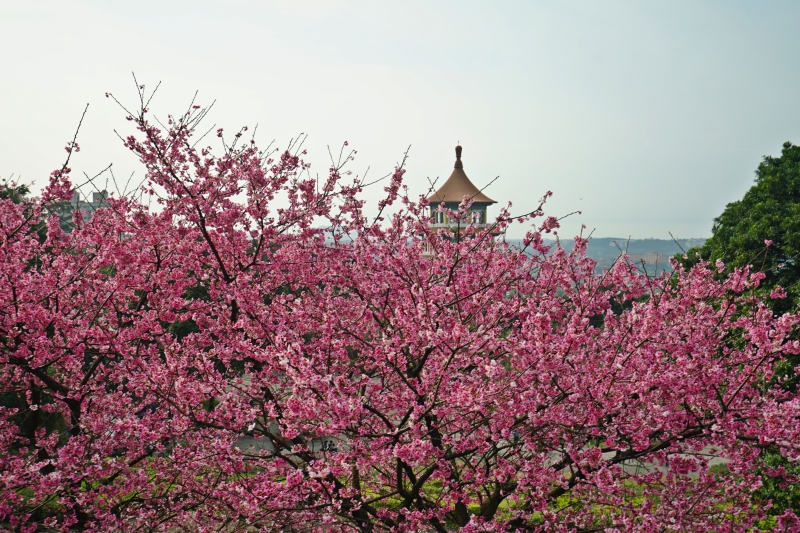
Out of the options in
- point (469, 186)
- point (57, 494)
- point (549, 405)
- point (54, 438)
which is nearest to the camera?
point (549, 405)

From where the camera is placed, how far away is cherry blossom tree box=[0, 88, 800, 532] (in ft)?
16.2

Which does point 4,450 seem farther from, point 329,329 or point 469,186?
point 469,186

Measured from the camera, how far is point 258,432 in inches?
216

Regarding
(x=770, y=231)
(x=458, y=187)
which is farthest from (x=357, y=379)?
(x=458, y=187)

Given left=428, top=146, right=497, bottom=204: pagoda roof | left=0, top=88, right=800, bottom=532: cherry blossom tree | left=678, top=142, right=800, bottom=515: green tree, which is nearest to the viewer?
left=0, top=88, right=800, bottom=532: cherry blossom tree

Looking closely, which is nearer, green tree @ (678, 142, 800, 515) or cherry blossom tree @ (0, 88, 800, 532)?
cherry blossom tree @ (0, 88, 800, 532)

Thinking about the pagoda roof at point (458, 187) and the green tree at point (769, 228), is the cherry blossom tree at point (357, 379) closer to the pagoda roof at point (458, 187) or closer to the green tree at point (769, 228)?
the green tree at point (769, 228)

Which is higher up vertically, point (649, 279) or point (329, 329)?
point (649, 279)

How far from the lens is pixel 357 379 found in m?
6.70

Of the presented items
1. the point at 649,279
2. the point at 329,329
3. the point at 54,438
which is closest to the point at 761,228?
the point at 649,279

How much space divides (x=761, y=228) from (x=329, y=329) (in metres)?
15.9

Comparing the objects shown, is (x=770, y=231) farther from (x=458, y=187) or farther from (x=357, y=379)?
(x=458, y=187)

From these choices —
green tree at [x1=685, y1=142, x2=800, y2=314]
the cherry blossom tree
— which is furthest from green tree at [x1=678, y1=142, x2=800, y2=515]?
the cherry blossom tree

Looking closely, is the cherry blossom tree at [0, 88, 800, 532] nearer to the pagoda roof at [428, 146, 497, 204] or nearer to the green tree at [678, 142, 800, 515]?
the green tree at [678, 142, 800, 515]
